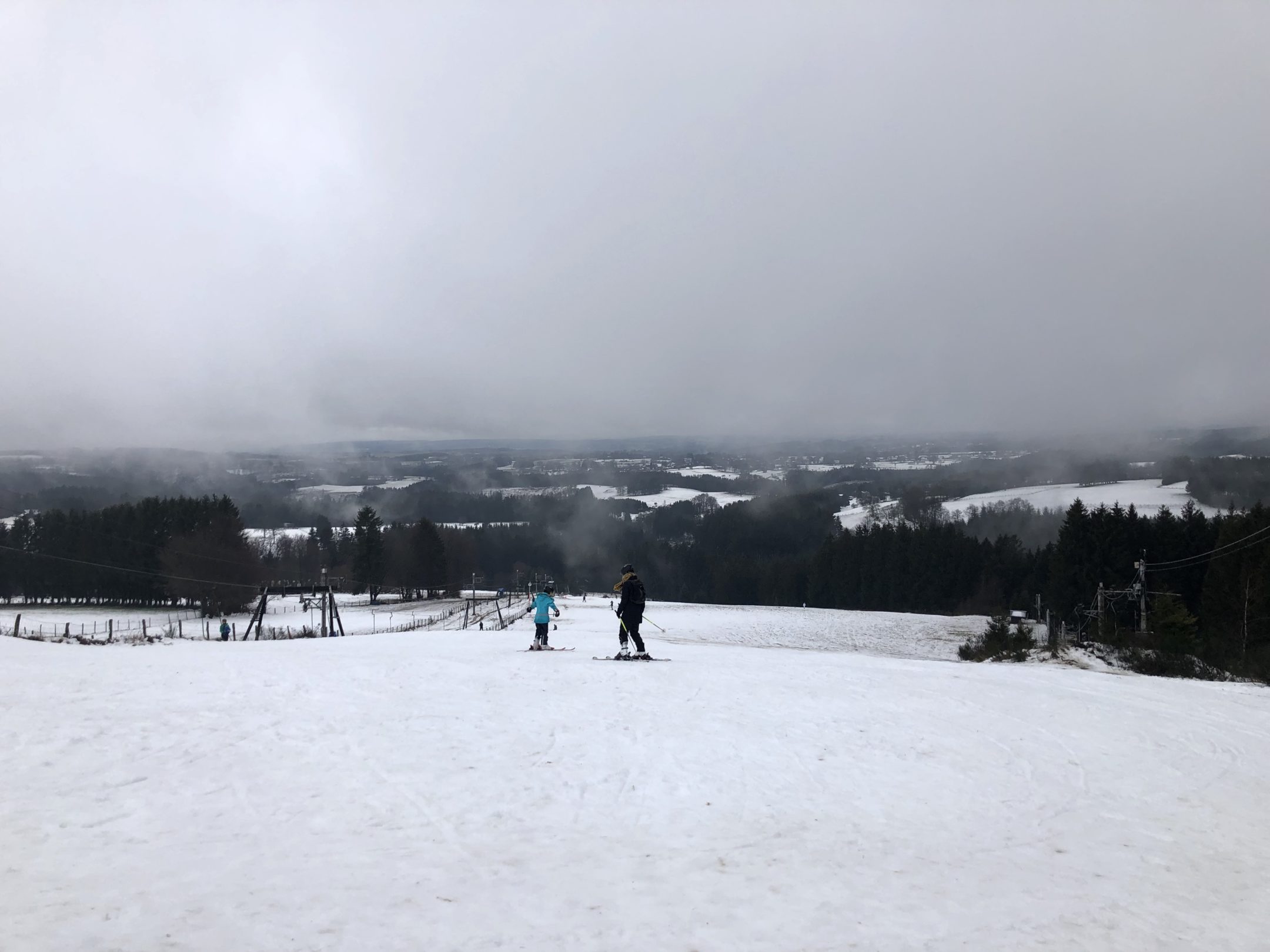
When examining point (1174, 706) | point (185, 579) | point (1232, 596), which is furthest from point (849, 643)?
point (185, 579)

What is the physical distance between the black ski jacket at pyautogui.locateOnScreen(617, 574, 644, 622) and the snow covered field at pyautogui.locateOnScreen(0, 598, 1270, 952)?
4225 millimetres

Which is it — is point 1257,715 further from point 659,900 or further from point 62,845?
point 62,845

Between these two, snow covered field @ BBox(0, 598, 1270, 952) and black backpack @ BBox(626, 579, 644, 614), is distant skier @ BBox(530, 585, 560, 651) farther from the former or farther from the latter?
snow covered field @ BBox(0, 598, 1270, 952)

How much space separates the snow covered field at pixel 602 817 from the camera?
A: 16.7ft

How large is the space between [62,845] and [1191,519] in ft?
218

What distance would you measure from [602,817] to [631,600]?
10.1 m

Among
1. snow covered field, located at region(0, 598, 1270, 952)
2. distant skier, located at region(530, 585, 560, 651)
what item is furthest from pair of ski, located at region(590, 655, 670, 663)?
snow covered field, located at region(0, 598, 1270, 952)

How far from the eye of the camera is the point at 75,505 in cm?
9694

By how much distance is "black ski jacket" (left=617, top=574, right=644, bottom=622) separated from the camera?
17141 mm

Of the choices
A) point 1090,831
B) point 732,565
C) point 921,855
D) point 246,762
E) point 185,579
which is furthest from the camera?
point 732,565

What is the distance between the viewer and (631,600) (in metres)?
17.2

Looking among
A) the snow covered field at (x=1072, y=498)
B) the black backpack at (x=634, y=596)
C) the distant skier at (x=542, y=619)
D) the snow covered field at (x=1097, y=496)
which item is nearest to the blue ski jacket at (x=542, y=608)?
the distant skier at (x=542, y=619)

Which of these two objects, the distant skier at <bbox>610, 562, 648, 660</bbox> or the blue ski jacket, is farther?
the blue ski jacket

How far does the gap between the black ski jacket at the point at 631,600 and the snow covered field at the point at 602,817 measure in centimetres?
423
